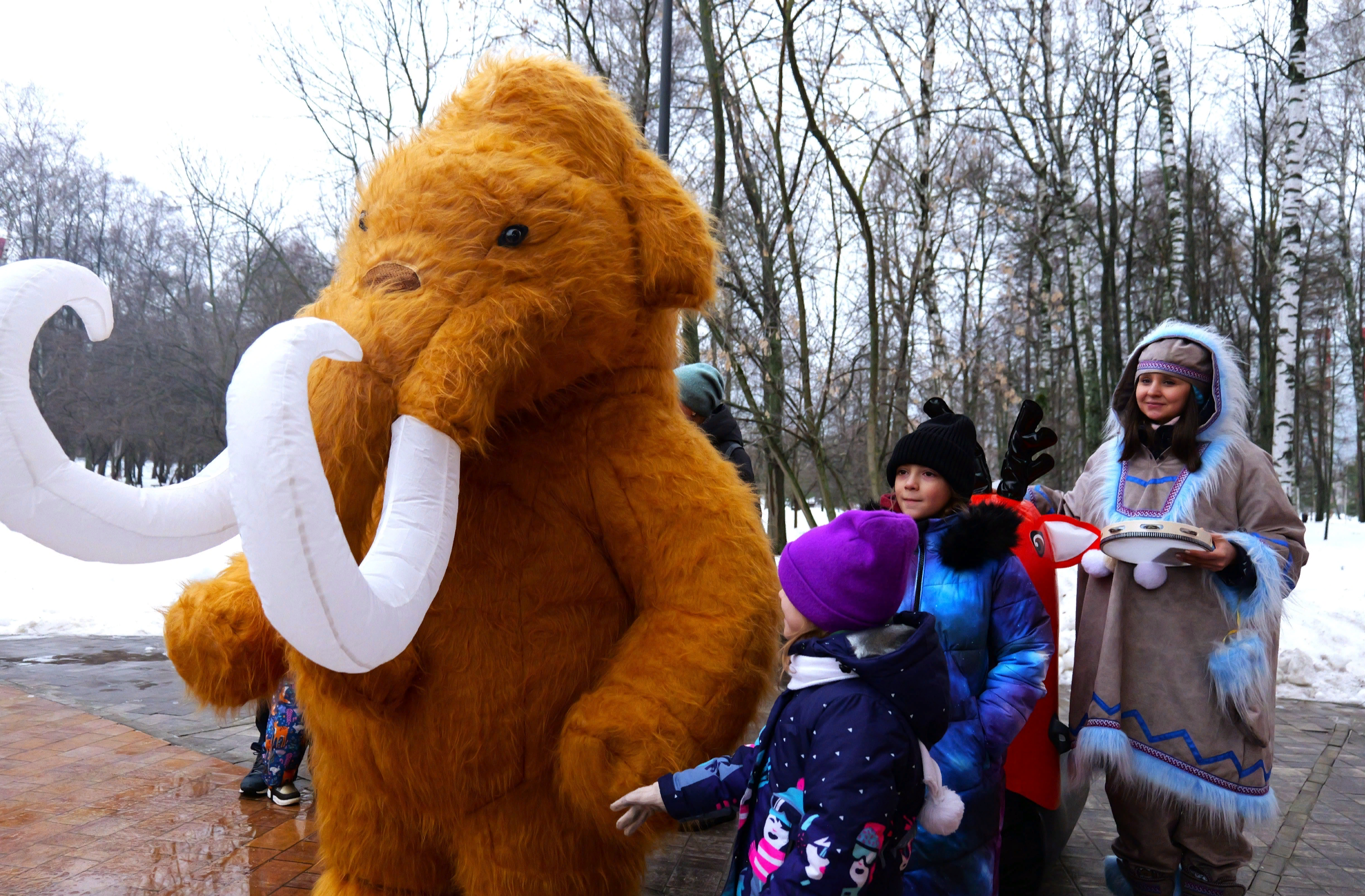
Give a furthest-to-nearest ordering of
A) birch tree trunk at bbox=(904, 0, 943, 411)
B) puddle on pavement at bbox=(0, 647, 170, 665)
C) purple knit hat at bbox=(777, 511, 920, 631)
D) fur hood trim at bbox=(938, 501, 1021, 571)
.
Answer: birch tree trunk at bbox=(904, 0, 943, 411) → puddle on pavement at bbox=(0, 647, 170, 665) → fur hood trim at bbox=(938, 501, 1021, 571) → purple knit hat at bbox=(777, 511, 920, 631)

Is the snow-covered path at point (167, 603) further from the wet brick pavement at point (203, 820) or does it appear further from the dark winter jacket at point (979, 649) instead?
the dark winter jacket at point (979, 649)

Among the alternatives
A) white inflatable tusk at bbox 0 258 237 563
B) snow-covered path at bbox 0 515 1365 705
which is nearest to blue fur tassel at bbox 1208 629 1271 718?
white inflatable tusk at bbox 0 258 237 563

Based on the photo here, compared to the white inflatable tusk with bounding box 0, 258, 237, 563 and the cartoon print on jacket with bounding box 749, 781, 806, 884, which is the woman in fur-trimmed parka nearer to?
the cartoon print on jacket with bounding box 749, 781, 806, 884

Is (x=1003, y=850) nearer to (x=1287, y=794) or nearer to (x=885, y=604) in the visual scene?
(x=885, y=604)

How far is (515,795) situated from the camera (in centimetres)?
190

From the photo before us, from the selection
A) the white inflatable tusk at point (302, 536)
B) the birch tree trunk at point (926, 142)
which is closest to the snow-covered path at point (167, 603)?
the birch tree trunk at point (926, 142)

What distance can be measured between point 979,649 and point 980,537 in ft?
0.97

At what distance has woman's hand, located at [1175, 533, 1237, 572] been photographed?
2445 mm

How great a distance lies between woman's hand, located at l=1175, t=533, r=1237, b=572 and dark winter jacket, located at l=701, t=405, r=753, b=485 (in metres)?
1.50

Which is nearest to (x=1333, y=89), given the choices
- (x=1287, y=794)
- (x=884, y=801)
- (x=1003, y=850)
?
(x=1287, y=794)

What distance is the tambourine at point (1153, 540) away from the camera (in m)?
2.45

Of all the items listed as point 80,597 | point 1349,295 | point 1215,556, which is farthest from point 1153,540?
point 1349,295

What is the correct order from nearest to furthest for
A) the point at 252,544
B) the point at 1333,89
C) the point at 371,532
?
the point at 252,544 < the point at 371,532 < the point at 1333,89

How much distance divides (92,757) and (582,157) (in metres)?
4.29
